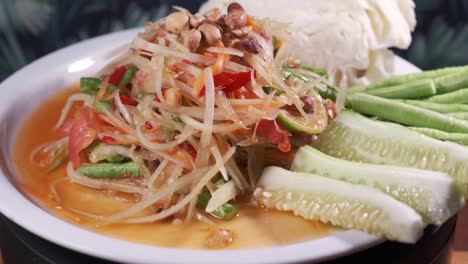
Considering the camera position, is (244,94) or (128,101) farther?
(128,101)

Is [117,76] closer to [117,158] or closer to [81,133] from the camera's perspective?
[81,133]

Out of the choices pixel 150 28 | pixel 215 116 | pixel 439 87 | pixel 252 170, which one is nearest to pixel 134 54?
pixel 150 28

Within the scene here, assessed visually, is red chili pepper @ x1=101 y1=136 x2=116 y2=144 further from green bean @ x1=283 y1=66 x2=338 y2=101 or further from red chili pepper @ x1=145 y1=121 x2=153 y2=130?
green bean @ x1=283 y1=66 x2=338 y2=101

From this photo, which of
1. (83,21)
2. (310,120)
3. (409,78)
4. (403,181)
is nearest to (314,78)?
(310,120)

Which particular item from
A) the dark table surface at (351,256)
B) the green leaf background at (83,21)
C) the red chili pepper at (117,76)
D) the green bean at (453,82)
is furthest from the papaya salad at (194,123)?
the green leaf background at (83,21)

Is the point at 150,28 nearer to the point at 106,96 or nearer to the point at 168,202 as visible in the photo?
the point at 106,96

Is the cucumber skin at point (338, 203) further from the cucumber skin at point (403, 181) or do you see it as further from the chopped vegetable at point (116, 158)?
the chopped vegetable at point (116, 158)

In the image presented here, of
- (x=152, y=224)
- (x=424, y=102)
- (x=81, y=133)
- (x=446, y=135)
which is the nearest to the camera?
(x=152, y=224)
